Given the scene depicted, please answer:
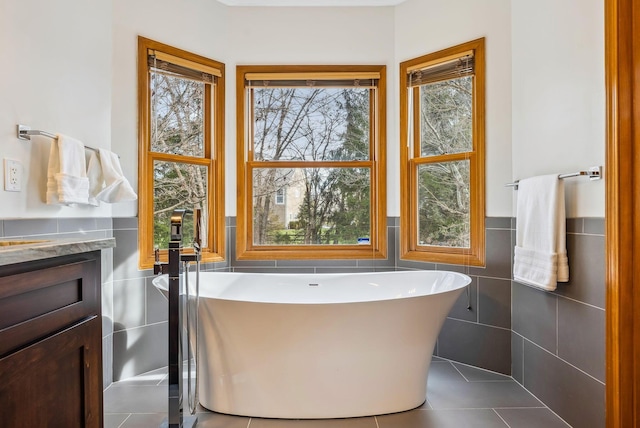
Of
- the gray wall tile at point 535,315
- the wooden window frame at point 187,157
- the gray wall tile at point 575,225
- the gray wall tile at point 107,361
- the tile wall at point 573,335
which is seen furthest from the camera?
the wooden window frame at point 187,157

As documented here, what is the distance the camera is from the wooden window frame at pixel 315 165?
10.2 feet

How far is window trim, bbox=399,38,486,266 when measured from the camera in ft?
8.89

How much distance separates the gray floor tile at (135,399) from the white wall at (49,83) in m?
1.06

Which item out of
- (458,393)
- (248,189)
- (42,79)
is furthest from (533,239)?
(42,79)

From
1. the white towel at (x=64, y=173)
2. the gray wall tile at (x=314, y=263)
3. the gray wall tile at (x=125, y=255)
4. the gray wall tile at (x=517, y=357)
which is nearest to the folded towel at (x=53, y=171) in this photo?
the white towel at (x=64, y=173)

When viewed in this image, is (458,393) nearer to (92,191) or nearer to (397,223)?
(397,223)

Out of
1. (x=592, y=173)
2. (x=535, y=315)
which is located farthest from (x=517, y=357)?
(x=592, y=173)

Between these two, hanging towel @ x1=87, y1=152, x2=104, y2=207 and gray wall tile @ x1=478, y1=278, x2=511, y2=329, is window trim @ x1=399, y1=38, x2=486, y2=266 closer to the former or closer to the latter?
gray wall tile @ x1=478, y1=278, x2=511, y2=329

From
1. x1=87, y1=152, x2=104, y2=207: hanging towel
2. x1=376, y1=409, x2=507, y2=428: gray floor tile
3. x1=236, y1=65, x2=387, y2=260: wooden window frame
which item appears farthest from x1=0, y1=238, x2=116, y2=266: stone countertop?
x1=236, y1=65, x2=387, y2=260: wooden window frame

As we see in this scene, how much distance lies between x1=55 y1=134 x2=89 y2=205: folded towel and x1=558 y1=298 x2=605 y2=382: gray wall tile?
2498mm

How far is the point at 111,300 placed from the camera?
251 centimetres

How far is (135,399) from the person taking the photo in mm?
2303

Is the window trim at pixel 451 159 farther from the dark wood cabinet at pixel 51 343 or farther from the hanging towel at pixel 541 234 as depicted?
the dark wood cabinet at pixel 51 343

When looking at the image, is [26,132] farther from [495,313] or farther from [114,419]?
[495,313]
